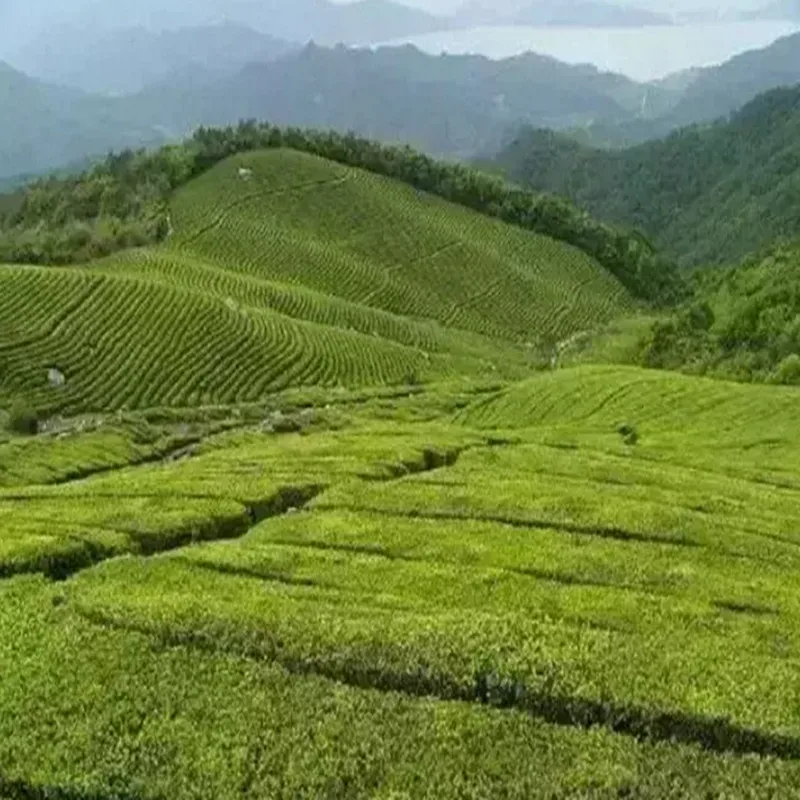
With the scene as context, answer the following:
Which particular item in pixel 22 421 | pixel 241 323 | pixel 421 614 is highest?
pixel 421 614

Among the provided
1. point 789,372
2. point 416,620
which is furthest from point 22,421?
point 416,620

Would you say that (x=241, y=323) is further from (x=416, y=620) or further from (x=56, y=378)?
(x=416, y=620)

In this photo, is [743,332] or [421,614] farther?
[743,332]

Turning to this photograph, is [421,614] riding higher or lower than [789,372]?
higher

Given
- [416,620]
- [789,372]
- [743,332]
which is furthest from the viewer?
[743,332]

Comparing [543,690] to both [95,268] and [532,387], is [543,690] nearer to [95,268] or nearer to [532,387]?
[532,387]

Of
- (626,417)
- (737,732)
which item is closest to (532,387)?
(626,417)

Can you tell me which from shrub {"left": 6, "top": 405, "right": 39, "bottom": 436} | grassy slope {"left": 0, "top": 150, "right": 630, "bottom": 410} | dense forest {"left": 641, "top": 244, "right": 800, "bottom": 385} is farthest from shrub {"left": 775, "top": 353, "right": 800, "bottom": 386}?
shrub {"left": 6, "top": 405, "right": 39, "bottom": 436}

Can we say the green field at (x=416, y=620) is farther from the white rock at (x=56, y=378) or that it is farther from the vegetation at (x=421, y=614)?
the white rock at (x=56, y=378)

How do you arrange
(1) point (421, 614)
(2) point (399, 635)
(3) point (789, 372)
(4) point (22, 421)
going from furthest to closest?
(4) point (22, 421) < (3) point (789, 372) < (1) point (421, 614) < (2) point (399, 635)
